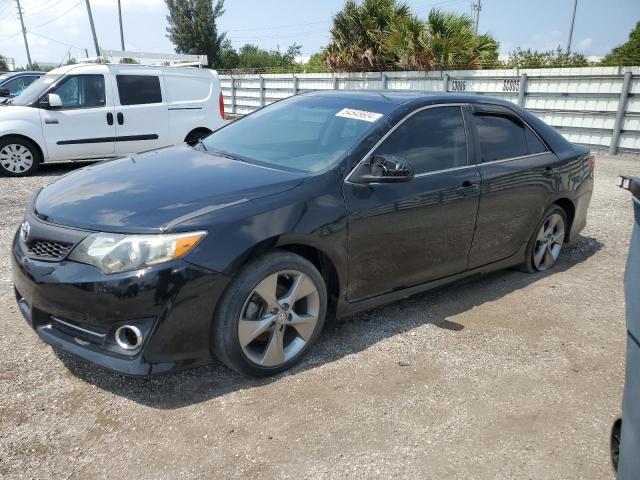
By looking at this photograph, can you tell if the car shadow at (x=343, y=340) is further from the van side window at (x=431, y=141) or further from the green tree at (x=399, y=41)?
the green tree at (x=399, y=41)

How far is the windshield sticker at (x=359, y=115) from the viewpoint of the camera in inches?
133

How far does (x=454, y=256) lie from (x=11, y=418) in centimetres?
285

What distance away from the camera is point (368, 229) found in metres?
3.10

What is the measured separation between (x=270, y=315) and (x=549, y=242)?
303 centimetres

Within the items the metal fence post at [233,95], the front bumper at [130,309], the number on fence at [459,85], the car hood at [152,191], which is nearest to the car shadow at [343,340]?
the front bumper at [130,309]

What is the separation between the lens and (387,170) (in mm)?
3068

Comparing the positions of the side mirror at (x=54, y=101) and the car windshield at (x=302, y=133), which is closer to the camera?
the car windshield at (x=302, y=133)

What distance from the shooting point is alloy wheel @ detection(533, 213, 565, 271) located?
4.53 meters

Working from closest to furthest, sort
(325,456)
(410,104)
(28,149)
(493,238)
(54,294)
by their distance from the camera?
(325,456), (54,294), (410,104), (493,238), (28,149)

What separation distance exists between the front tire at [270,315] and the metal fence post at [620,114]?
10911 millimetres

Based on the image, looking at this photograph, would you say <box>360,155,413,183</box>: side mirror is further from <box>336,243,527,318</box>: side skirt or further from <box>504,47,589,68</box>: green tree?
<box>504,47,589,68</box>: green tree

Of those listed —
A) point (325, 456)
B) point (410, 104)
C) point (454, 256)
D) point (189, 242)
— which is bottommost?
point (325, 456)

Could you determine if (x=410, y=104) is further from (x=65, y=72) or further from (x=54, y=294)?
(x=65, y=72)

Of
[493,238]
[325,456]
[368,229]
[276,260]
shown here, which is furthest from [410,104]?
[325,456]
